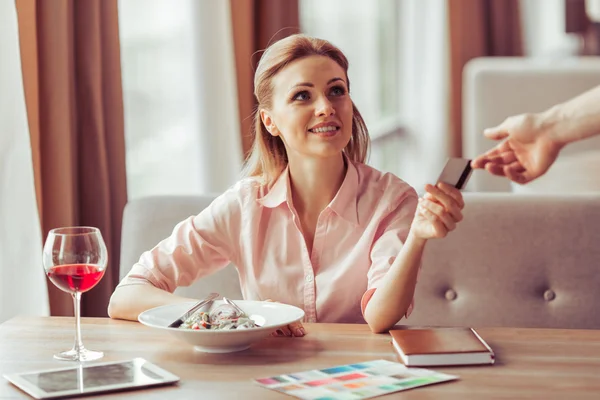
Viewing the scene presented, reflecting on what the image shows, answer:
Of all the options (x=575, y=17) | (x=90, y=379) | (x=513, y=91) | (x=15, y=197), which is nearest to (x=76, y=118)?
(x=15, y=197)

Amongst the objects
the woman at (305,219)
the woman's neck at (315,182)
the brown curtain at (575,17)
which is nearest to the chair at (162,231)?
the woman at (305,219)

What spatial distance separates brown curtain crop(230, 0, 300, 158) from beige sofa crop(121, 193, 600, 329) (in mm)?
1457

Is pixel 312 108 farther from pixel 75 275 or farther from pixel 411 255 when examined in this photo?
pixel 75 275

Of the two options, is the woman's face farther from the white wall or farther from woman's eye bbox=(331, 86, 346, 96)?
the white wall

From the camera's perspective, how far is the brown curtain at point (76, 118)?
2541mm

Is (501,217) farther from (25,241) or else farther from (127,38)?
(127,38)

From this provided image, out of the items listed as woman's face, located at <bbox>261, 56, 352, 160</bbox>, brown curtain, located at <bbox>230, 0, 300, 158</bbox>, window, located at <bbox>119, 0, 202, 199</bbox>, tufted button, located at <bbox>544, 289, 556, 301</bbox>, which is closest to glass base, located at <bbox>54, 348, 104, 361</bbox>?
woman's face, located at <bbox>261, 56, 352, 160</bbox>

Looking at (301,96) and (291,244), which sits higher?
(301,96)

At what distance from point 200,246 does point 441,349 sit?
759mm

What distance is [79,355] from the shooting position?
1.52m

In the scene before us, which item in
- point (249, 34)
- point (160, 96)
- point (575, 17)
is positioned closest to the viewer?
point (160, 96)

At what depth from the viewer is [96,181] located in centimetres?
279

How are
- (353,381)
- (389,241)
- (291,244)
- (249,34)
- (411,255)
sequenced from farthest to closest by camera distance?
(249,34), (291,244), (389,241), (411,255), (353,381)

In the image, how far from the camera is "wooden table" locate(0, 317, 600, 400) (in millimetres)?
1328
